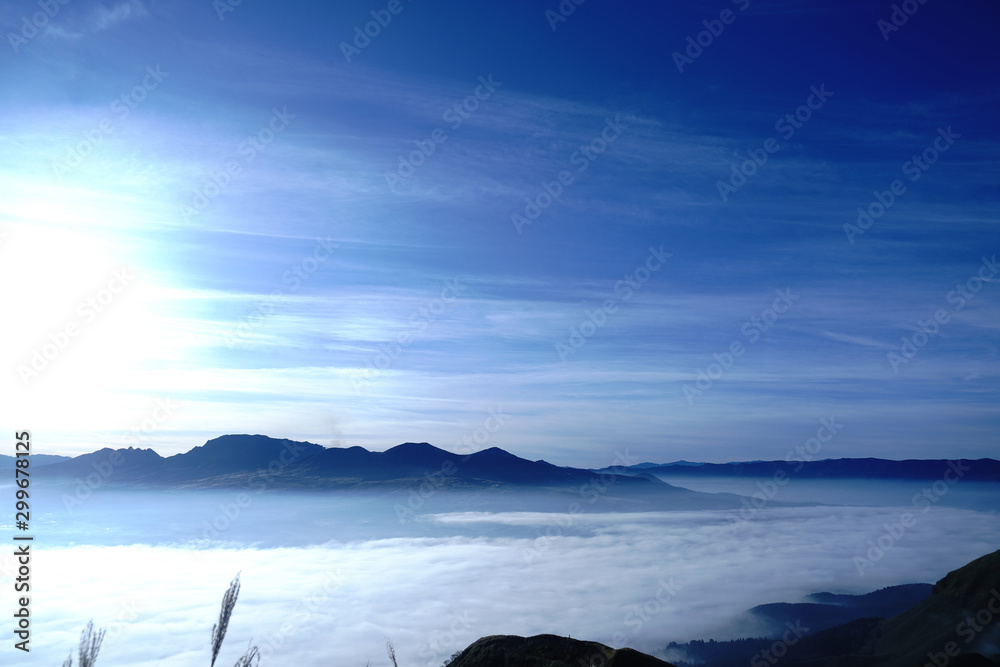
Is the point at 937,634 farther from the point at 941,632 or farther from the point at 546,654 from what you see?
the point at 546,654

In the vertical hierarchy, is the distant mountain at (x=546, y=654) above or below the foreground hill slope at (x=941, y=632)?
above

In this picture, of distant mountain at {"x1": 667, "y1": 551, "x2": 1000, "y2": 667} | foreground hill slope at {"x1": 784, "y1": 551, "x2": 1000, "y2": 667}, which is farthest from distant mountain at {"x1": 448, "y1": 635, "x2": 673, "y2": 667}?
foreground hill slope at {"x1": 784, "y1": 551, "x2": 1000, "y2": 667}

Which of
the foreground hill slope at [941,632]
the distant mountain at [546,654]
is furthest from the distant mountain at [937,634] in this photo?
the distant mountain at [546,654]

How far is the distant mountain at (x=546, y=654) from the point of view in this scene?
2530 centimetres

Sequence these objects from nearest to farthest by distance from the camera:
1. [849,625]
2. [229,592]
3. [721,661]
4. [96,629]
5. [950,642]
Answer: [96,629], [229,592], [950,642], [849,625], [721,661]

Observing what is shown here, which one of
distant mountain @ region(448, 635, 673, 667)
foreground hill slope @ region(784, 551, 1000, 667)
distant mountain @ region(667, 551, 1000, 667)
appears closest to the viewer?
distant mountain @ region(448, 635, 673, 667)

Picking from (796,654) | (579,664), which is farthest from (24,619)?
(796,654)

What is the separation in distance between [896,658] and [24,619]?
131 metres

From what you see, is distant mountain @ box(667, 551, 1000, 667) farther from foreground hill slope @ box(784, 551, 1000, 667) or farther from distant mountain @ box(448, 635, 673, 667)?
distant mountain @ box(448, 635, 673, 667)

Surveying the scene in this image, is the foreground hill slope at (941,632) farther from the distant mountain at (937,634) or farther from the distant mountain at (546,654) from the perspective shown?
the distant mountain at (546,654)

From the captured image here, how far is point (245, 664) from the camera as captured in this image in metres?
21.6

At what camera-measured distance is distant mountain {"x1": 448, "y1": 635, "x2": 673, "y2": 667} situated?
2530 centimetres

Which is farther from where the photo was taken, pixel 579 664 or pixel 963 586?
pixel 963 586

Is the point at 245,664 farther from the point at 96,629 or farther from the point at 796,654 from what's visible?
the point at 796,654
